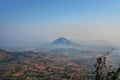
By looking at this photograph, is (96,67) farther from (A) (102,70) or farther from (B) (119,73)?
(B) (119,73)

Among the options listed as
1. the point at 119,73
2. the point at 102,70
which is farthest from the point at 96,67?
the point at 119,73

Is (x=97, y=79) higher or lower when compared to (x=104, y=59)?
lower

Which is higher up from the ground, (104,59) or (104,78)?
(104,59)
